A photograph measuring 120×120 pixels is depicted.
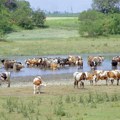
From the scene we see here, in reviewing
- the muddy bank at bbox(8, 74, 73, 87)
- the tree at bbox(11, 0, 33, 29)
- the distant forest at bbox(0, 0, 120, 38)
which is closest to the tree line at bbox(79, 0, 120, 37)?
the distant forest at bbox(0, 0, 120, 38)

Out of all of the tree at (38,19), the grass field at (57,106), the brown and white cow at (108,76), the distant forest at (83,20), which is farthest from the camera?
the tree at (38,19)

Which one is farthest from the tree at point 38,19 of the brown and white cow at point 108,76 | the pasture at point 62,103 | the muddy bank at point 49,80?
the pasture at point 62,103

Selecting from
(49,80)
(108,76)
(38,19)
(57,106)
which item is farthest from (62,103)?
(38,19)

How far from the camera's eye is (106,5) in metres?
143

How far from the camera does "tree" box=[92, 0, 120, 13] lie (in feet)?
468

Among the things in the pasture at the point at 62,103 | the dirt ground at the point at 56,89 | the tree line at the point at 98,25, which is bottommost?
the tree line at the point at 98,25

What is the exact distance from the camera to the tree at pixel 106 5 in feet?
468

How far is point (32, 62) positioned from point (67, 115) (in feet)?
104

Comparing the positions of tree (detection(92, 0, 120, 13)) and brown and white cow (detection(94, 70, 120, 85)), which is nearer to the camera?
brown and white cow (detection(94, 70, 120, 85))

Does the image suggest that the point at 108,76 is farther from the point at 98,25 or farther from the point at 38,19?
the point at 38,19

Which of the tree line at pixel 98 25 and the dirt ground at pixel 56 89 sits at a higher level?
the dirt ground at pixel 56 89

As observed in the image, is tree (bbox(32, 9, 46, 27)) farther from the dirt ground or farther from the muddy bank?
the dirt ground

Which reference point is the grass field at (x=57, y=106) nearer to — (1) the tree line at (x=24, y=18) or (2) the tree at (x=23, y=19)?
(1) the tree line at (x=24, y=18)

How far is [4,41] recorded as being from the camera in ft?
259
